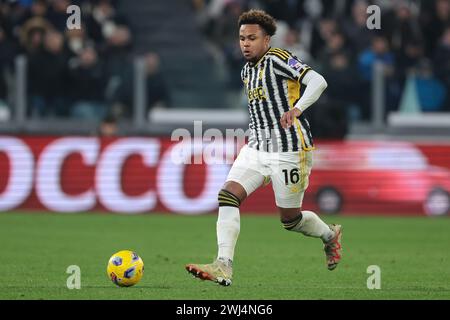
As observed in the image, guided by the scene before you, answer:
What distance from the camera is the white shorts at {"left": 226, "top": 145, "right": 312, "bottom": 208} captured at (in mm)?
9625

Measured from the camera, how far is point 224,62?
63.5 feet

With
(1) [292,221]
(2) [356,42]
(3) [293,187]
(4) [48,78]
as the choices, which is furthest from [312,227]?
(2) [356,42]

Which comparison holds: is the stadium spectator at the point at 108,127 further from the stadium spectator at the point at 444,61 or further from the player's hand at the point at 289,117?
the player's hand at the point at 289,117

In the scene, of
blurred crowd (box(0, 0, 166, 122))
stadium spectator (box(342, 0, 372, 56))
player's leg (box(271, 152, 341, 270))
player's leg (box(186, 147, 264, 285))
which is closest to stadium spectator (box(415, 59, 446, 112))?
stadium spectator (box(342, 0, 372, 56))

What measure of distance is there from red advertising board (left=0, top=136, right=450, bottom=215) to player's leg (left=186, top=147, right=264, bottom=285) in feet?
25.7

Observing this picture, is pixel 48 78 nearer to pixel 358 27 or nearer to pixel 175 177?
pixel 175 177

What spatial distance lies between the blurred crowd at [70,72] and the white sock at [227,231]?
341 inches

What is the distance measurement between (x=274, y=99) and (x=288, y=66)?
0.30m

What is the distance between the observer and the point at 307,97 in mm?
9383

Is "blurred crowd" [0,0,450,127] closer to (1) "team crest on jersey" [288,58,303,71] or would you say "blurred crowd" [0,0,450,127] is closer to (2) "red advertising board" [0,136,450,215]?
(2) "red advertising board" [0,136,450,215]

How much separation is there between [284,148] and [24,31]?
10.1 meters
